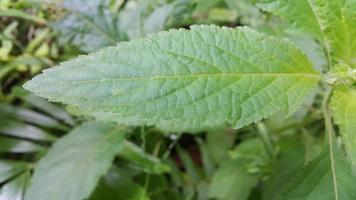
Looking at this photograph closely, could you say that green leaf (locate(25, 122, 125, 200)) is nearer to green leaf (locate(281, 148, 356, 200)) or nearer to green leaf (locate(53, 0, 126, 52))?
green leaf (locate(53, 0, 126, 52))

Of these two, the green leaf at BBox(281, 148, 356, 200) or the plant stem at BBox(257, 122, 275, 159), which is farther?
the plant stem at BBox(257, 122, 275, 159)

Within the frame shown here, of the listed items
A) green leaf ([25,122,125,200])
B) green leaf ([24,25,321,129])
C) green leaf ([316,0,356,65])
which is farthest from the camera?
green leaf ([25,122,125,200])

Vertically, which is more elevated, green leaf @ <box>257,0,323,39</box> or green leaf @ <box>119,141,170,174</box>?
green leaf @ <box>257,0,323,39</box>

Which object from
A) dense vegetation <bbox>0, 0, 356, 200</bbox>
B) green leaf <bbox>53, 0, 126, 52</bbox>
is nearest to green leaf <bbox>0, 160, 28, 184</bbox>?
dense vegetation <bbox>0, 0, 356, 200</bbox>

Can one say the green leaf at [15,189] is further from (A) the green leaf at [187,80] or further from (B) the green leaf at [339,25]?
(B) the green leaf at [339,25]

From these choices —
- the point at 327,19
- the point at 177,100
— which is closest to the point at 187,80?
the point at 177,100

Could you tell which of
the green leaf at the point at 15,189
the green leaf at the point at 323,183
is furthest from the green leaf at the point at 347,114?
the green leaf at the point at 15,189

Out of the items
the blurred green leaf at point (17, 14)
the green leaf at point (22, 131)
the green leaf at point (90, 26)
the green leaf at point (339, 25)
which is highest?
the blurred green leaf at point (17, 14)
